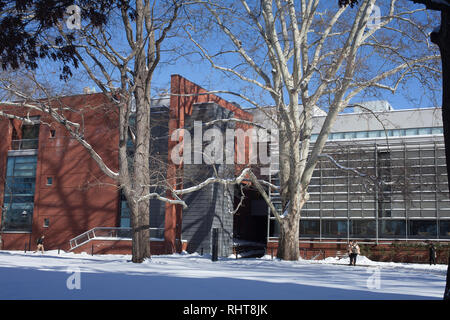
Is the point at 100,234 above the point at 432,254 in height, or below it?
above

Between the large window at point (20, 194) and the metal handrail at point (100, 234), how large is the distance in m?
4.94

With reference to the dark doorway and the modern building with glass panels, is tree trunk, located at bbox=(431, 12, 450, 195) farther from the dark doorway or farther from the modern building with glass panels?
the dark doorway

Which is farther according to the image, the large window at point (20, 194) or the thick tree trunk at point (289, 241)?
the large window at point (20, 194)

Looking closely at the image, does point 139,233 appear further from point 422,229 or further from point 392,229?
point 422,229

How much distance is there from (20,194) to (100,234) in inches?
328

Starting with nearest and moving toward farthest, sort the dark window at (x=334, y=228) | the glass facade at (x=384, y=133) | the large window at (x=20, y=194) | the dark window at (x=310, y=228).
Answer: the dark window at (x=334, y=228)
the dark window at (x=310, y=228)
the large window at (x=20, y=194)
the glass facade at (x=384, y=133)

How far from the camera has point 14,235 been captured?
35.7 m

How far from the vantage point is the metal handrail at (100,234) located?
31.2 m

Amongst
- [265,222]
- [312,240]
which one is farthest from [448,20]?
[265,222]

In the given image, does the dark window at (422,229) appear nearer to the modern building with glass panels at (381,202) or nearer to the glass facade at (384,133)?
the modern building with glass panels at (381,202)

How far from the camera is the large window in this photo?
36094mm

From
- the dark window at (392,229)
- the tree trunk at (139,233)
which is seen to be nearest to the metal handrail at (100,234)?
the tree trunk at (139,233)

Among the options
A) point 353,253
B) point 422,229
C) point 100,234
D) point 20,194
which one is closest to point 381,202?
point 422,229

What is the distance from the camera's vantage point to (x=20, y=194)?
3650 centimetres
